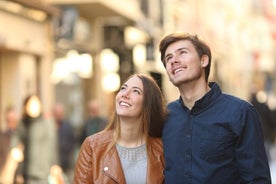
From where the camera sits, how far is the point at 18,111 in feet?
56.7

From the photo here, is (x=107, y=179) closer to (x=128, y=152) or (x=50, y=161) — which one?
(x=128, y=152)

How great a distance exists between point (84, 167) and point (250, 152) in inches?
43.5

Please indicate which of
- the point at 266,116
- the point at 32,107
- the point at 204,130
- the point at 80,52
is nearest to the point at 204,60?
the point at 204,130

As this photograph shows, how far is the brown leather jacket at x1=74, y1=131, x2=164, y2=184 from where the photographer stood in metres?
4.71

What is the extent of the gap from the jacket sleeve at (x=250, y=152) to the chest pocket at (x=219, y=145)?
0.04m

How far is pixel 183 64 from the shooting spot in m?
4.41

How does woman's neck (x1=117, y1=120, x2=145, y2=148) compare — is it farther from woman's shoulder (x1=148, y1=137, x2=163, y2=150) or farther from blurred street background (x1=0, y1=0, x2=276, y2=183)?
blurred street background (x1=0, y1=0, x2=276, y2=183)

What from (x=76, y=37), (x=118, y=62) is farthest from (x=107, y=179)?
→ (x=118, y=62)

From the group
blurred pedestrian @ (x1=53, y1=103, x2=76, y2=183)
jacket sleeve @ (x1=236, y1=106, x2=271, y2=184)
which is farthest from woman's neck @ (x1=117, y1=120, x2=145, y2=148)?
blurred pedestrian @ (x1=53, y1=103, x2=76, y2=183)

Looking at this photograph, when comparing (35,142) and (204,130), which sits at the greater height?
(204,130)

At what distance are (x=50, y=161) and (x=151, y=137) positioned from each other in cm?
563

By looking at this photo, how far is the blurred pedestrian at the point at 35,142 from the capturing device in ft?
33.4

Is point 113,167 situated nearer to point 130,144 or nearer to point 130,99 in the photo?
point 130,144

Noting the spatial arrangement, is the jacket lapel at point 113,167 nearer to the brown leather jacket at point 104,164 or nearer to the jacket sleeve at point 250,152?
the brown leather jacket at point 104,164
